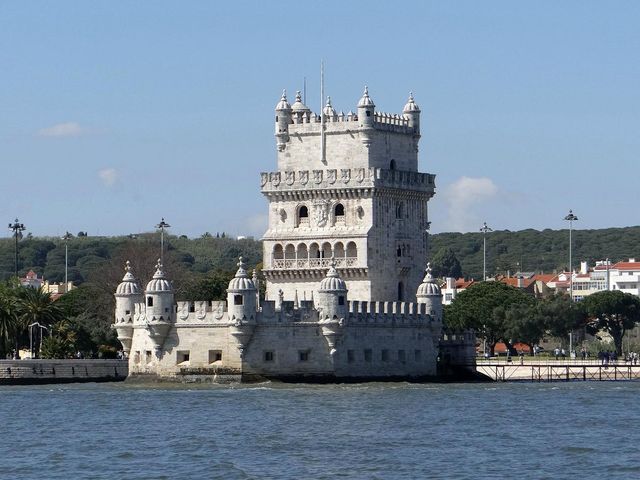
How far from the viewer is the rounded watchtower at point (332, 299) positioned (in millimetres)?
107062

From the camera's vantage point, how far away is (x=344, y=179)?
384 ft

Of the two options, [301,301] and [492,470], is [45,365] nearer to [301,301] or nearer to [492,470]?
[301,301]

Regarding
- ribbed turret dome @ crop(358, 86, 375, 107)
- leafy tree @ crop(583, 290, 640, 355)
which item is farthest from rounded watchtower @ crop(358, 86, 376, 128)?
leafy tree @ crop(583, 290, 640, 355)

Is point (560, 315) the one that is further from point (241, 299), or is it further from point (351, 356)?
point (241, 299)

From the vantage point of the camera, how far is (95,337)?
12800 centimetres

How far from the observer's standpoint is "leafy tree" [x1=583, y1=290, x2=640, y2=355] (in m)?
170

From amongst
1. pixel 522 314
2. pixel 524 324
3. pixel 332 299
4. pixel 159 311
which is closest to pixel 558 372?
pixel 524 324

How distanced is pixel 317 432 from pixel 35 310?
48.3 meters

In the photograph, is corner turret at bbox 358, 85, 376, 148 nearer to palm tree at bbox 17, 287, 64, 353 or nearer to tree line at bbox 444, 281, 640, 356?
palm tree at bbox 17, 287, 64, 353

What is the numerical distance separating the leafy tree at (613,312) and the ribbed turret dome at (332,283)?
65.8 metres

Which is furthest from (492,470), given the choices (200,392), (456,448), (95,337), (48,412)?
(95,337)

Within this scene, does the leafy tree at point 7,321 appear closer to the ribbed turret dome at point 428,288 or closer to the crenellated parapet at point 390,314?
the crenellated parapet at point 390,314

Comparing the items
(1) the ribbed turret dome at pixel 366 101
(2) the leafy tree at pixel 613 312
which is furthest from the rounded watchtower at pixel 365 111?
(2) the leafy tree at pixel 613 312

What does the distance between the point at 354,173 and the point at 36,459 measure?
48589 millimetres
